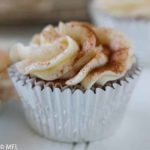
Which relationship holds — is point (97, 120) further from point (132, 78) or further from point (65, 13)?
point (65, 13)

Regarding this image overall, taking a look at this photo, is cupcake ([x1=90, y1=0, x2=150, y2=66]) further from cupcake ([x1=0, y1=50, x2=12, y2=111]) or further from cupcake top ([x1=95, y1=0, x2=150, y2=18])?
cupcake ([x1=0, y1=50, x2=12, y2=111])

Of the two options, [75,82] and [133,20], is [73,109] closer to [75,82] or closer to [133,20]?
[75,82]

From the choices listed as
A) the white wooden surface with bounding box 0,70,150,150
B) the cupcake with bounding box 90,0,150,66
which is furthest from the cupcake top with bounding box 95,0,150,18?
the white wooden surface with bounding box 0,70,150,150

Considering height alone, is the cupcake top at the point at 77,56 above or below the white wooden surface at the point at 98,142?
above

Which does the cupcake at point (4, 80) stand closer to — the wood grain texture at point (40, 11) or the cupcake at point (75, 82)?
the cupcake at point (75, 82)

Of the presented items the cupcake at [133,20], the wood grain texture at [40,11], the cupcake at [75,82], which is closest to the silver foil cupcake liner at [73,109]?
the cupcake at [75,82]

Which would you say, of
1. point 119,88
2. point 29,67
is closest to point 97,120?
point 119,88

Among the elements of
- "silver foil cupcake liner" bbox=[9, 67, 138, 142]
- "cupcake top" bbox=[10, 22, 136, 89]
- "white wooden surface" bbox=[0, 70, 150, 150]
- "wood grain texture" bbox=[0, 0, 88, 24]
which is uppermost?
"wood grain texture" bbox=[0, 0, 88, 24]
